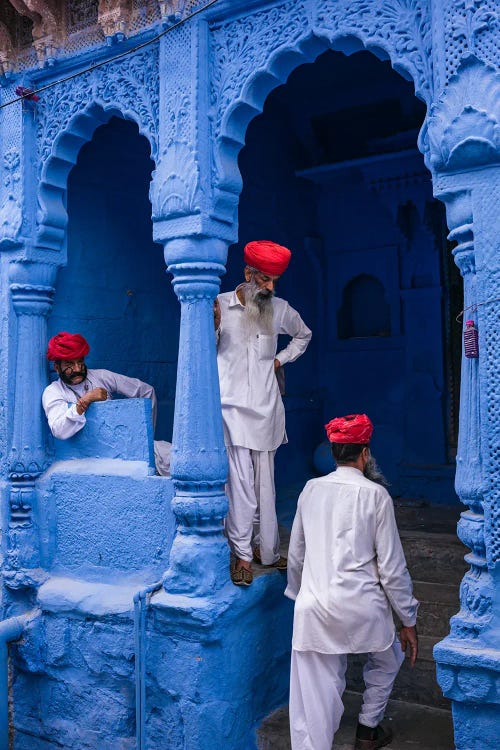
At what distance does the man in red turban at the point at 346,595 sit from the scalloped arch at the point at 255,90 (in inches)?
58.2

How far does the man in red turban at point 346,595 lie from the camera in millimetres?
3475

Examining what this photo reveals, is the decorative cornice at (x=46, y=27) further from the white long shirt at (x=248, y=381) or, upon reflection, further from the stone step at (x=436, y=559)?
the stone step at (x=436, y=559)

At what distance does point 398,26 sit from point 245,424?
7.01ft

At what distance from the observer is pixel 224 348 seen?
14.7 ft

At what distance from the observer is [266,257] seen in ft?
14.1

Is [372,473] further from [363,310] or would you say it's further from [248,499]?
[363,310]

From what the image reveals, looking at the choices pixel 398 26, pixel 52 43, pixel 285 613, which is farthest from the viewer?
pixel 52 43

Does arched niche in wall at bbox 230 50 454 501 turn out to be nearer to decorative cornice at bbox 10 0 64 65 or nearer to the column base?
decorative cornice at bbox 10 0 64 65

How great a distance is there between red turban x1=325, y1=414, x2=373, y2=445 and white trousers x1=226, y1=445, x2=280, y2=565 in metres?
0.80

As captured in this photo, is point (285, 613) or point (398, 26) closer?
point (398, 26)

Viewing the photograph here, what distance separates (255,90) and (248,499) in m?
2.17

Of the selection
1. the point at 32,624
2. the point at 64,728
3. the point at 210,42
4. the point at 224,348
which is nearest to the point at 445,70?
the point at 210,42

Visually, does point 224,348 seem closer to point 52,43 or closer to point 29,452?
point 29,452

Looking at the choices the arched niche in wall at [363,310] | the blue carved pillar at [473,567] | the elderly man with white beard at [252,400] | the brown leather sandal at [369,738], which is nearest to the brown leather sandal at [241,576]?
the elderly man with white beard at [252,400]
